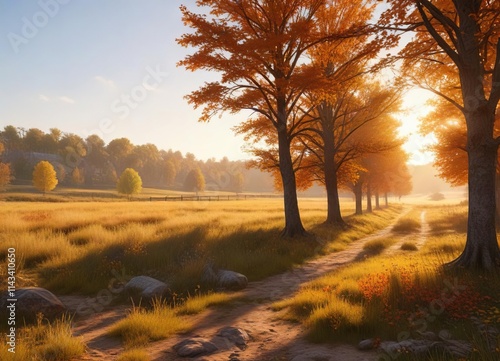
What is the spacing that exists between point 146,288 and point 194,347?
333cm

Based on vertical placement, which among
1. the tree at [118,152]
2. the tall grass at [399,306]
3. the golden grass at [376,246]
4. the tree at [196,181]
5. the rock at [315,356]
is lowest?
the golden grass at [376,246]

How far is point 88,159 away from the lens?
4454 inches

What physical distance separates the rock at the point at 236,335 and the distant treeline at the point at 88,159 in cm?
9574

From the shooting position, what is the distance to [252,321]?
627cm

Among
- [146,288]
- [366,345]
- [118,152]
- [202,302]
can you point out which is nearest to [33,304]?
[146,288]

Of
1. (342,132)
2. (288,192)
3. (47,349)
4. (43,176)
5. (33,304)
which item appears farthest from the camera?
(43,176)

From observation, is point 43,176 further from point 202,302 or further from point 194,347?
point 194,347

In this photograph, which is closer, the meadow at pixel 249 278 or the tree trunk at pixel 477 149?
the meadow at pixel 249 278

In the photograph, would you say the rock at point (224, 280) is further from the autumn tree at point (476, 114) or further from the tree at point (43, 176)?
the tree at point (43, 176)

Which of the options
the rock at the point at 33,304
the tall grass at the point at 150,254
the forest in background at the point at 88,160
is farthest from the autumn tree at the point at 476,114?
the forest in background at the point at 88,160

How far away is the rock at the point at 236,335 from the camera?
5160 millimetres

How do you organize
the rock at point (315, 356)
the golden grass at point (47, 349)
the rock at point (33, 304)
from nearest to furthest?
the golden grass at point (47, 349) < the rock at point (315, 356) < the rock at point (33, 304)

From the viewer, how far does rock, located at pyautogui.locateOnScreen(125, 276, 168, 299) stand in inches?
294

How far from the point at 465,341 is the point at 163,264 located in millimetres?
8477
